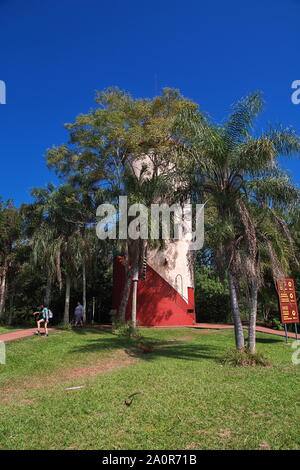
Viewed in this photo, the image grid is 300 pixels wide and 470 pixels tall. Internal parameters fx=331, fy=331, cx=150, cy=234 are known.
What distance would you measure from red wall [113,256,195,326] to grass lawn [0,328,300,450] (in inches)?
373

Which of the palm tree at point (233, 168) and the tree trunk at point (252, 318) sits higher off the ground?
the palm tree at point (233, 168)

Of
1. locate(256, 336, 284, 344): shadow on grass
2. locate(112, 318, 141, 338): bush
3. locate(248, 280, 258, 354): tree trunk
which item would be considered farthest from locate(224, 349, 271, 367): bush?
locate(112, 318, 141, 338): bush

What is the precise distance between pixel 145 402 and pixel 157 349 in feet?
22.5

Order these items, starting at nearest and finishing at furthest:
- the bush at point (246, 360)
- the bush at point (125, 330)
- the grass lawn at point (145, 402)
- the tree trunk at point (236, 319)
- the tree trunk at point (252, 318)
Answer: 1. the grass lawn at point (145, 402)
2. the bush at point (246, 360)
3. the tree trunk at point (252, 318)
4. the tree trunk at point (236, 319)
5. the bush at point (125, 330)

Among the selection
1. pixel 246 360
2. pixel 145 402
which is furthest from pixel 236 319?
pixel 145 402

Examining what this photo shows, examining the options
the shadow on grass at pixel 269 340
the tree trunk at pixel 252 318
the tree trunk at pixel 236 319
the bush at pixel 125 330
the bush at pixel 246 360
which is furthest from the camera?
the bush at pixel 125 330

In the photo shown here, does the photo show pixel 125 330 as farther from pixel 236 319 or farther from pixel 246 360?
pixel 246 360

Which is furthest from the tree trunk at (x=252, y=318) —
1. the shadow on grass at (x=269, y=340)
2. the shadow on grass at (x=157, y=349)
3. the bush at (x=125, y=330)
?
the bush at (x=125, y=330)

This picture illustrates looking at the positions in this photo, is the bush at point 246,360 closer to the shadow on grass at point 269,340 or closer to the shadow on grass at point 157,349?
the shadow on grass at point 157,349

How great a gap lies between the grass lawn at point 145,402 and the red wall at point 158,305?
946 cm

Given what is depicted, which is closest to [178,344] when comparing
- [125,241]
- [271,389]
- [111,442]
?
[125,241]

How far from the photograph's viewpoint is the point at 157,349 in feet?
41.2

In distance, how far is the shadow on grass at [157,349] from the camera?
10852mm

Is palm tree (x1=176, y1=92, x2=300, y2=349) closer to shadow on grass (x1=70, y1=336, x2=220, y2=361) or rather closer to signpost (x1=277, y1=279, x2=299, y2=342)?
shadow on grass (x1=70, y1=336, x2=220, y2=361)
